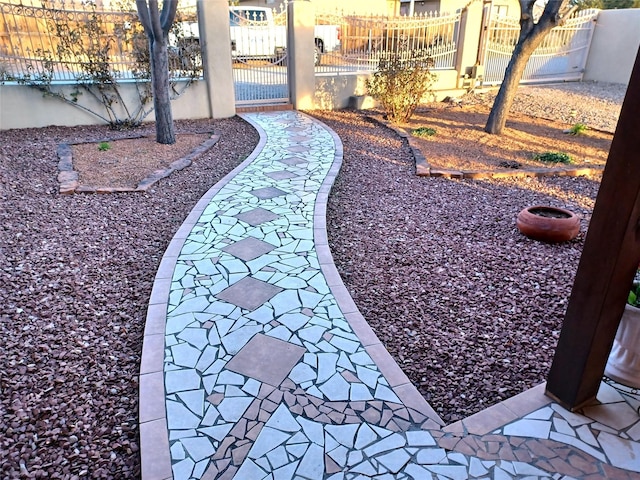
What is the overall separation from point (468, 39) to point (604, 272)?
428 inches

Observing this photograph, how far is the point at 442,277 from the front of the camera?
363 centimetres

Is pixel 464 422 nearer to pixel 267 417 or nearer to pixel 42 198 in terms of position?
pixel 267 417

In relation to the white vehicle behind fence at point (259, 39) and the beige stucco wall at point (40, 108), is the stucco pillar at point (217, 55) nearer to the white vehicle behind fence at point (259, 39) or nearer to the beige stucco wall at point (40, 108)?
the beige stucco wall at point (40, 108)

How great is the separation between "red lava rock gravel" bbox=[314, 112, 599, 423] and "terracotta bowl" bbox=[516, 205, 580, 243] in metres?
0.08

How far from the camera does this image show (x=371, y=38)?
33.7 ft

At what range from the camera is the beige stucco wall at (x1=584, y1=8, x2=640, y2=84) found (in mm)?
13203

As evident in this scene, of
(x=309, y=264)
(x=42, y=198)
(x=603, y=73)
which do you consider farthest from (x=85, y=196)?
(x=603, y=73)

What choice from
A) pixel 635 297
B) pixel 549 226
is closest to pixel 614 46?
pixel 549 226

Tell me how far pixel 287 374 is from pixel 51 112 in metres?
7.85

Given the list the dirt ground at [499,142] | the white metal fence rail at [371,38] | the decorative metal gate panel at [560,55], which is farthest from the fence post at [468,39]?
the dirt ground at [499,142]

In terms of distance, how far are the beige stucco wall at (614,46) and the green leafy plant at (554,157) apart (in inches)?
360

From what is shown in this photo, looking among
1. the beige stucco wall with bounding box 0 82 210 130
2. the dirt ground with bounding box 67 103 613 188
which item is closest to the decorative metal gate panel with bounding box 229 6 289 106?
the beige stucco wall with bounding box 0 82 210 130

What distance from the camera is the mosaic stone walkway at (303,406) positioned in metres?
2.01

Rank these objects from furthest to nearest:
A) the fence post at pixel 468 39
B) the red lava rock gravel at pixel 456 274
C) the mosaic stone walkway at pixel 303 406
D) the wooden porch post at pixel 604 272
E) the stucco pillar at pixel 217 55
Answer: the fence post at pixel 468 39, the stucco pillar at pixel 217 55, the red lava rock gravel at pixel 456 274, the mosaic stone walkway at pixel 303 406, the wooden porch post at pixel 604 272
